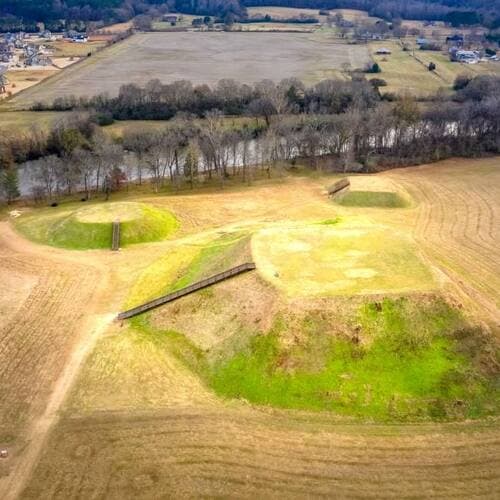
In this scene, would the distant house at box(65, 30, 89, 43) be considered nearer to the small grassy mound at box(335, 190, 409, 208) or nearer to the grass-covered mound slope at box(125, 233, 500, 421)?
the small grassy mound at box(335, 190, 409, 208)

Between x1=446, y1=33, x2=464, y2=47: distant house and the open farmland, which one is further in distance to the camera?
x1=446, y1=33, x2=464, y2=47: distant house

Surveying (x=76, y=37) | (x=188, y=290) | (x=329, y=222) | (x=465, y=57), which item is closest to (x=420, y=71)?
(x=465, y=57)

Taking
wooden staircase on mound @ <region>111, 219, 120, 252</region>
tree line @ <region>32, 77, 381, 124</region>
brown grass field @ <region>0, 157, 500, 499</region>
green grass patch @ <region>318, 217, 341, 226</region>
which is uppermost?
tree line @ <region>32, 77, 381, 124</region>

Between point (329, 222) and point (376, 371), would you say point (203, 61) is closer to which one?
point (329, 222)

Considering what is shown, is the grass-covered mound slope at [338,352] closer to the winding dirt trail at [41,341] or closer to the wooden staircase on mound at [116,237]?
the winding dirt trail at [41,341]

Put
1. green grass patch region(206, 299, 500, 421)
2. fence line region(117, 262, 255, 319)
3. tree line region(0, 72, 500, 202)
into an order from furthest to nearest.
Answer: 1. tree line region(0, 72, 500, 202)
2. fence line region(117, 262, 255, 319)
3. green grass patch region(206, 299, 500, 421)

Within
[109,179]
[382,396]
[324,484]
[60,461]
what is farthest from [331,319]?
[109,179]

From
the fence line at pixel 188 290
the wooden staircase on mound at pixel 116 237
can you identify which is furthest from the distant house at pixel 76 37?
the fence line at pixel 188 290

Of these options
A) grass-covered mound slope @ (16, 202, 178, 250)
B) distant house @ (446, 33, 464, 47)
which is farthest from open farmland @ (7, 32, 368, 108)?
grass-covered mound slope @ (16, 202, 178, 250)
